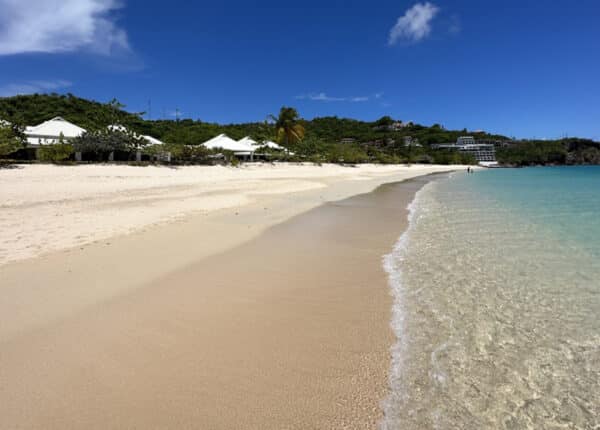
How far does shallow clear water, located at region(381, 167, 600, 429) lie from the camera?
6.86ft

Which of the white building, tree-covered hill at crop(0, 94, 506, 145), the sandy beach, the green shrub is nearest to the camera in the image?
the sandy beach

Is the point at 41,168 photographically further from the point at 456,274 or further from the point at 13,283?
the point at 456,274

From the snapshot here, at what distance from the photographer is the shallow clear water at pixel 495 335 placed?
2092 mm

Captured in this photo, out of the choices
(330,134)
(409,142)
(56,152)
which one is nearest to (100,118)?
(56,152)

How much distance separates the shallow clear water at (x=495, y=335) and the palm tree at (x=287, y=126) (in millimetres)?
48345

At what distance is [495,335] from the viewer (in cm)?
303

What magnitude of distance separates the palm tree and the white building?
98.6ft

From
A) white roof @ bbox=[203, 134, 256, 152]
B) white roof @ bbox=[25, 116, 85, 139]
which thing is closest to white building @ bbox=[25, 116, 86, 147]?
white roof @ bbox=[25, 116, 85, 139]

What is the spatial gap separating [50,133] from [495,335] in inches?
1202

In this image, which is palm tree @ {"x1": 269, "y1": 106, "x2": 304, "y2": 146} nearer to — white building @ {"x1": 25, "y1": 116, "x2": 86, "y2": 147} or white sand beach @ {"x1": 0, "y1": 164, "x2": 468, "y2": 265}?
white building @ {"x1": 25, "y1": 116, "x2": 86, "y2": 147}

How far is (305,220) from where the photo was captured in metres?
8.87

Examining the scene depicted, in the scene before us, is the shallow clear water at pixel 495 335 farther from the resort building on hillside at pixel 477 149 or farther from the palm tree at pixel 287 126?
the resort building on hillside at pixel 477 149

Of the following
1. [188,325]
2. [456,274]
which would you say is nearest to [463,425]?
[188,325]

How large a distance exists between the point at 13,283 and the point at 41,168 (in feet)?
59.5
